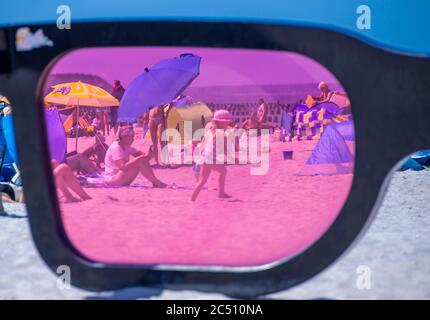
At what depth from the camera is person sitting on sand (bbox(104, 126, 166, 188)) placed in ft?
6.44

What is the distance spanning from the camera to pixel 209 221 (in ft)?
3.23

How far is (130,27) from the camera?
20.6 inches

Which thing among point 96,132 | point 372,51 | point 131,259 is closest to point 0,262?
point 131,259

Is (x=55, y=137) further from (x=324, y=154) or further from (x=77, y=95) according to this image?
(x=77, y=95)

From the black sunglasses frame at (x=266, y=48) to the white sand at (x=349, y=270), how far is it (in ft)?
0.15

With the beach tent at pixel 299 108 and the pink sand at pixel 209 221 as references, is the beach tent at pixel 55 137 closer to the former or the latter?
the pink sand at pixel 209 221

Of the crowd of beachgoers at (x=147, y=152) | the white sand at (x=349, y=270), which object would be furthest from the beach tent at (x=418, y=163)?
the white sand at (x=349, y=270)

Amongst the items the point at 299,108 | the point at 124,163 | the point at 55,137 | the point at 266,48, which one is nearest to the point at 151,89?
the point at 299,108

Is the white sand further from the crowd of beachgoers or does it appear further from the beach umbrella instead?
the beach umbrella

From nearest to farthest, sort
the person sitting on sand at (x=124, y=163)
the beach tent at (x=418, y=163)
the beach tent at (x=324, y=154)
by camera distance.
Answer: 1. the person sitting on sand at (x=124, y=163)
2. the beach tent at (x=324, y=154)
3. the beach tent at (x=418, y=163)

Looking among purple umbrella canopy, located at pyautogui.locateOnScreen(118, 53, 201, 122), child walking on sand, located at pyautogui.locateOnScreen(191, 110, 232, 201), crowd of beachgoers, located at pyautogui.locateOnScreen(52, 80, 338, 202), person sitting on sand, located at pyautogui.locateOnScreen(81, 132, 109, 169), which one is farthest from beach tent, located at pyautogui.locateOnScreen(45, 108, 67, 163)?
purple umbrella canopy, located at pyautogui.locateOnScreen(118, 53, 201, 122)

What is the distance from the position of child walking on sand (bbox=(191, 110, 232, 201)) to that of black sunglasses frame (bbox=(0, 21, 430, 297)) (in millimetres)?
735

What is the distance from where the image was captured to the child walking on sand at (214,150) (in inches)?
53.9

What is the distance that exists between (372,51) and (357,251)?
613 mm
